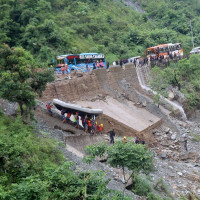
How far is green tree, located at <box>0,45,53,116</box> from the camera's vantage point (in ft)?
46.3

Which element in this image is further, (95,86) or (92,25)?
(92,25)

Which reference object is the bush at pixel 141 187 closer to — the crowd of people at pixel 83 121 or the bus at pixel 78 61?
the crowd of people at pixel 83 121

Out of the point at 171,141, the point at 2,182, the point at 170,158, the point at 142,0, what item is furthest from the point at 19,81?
the point at 142,0

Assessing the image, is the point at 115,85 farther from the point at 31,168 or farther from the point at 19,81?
the point at 31,168

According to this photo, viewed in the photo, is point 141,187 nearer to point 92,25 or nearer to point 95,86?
point 95,86

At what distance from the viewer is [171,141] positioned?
22.4 metres

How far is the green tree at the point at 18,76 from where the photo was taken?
46.3ft

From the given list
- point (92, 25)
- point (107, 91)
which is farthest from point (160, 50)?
point (107, 91)

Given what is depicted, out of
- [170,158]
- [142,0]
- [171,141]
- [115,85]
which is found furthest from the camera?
[142,0]

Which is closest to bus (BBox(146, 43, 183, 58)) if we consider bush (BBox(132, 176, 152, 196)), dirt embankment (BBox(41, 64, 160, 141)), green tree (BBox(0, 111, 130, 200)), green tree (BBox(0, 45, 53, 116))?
dirt embankment (BBox(41, 64, 160, 141))

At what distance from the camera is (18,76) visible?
47.4 feet

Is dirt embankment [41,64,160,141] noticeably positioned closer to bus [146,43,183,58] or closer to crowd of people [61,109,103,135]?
crowd of people [61,109,103,135]

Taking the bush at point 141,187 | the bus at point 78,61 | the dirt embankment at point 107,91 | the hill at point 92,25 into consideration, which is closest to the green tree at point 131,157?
the bush at point 141,187

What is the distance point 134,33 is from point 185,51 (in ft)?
31.3
